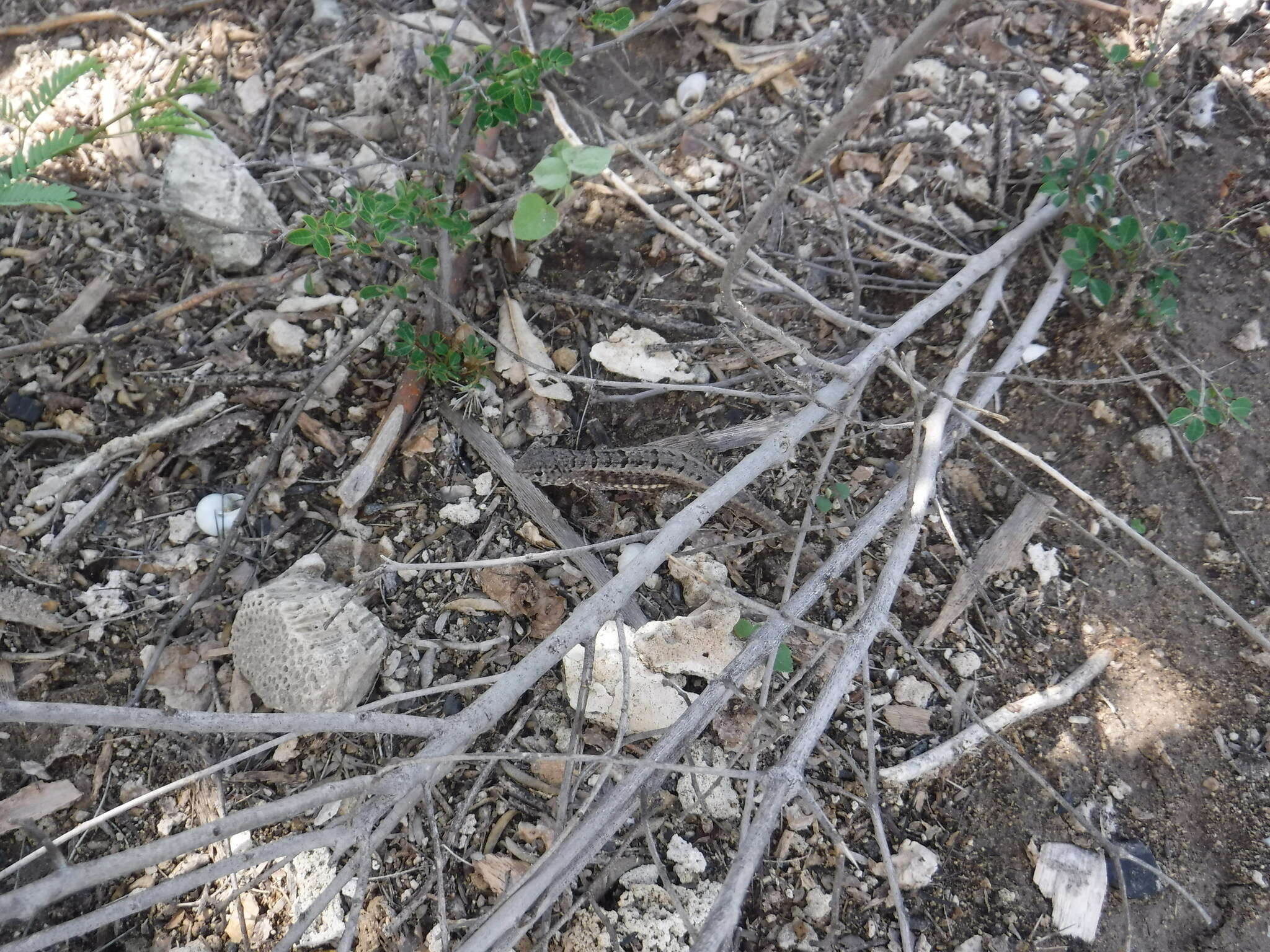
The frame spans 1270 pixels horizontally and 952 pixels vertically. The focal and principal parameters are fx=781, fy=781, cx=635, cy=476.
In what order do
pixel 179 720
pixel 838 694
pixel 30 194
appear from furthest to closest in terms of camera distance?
pixel 30 194 → pixel 838 694 → pixel 179 720

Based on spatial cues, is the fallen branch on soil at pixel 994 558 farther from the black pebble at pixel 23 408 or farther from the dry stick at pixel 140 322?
the black pebble at pixel 23 408

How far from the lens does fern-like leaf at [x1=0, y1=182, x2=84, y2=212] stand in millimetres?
2287

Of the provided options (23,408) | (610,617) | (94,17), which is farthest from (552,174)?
(94,17)

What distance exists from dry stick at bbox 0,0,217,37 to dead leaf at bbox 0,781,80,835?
3211 millimetres

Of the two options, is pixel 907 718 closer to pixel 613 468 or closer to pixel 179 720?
pixel 613 468

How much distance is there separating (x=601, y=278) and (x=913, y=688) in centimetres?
189

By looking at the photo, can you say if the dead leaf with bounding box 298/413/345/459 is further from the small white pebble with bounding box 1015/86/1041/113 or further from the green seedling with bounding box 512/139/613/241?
the small white pebble with bounding box 1015/86/1041/113

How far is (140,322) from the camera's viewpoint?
2906mm

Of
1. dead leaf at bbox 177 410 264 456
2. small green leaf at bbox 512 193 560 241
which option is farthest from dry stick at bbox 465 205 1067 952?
dead leaf at bbox 177 410 264 456

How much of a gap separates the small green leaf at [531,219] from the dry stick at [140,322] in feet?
6.26

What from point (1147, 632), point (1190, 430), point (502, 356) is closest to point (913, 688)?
point (1147, 632)

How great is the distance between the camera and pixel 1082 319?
273 centimetres

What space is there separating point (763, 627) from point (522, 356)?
1.58m

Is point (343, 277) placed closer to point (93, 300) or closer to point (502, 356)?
point (502, 356)
